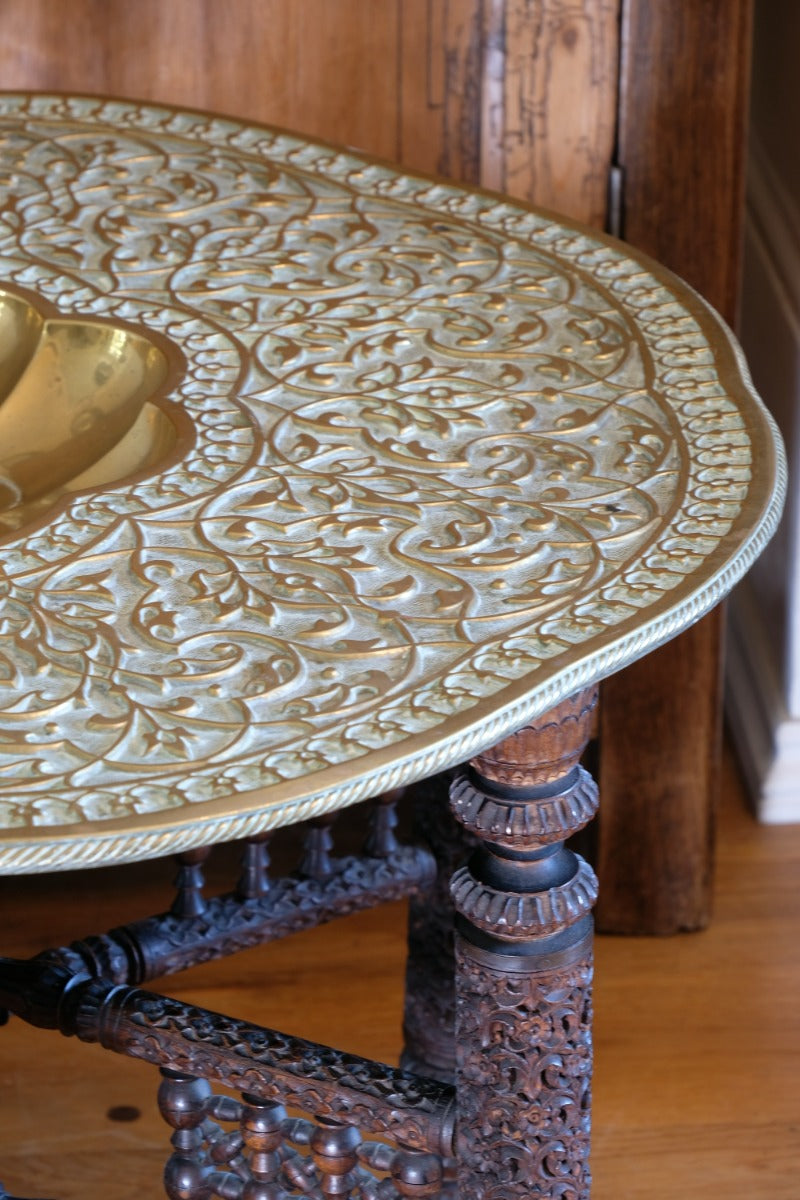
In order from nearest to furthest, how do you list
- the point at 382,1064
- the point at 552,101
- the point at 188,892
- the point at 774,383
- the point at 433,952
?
the point at 382,1064
the point at 188,892
the point at 433,952
the point at 552,101
the point at 774,383

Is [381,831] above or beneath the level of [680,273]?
beneath

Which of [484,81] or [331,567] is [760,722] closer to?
[484,81]

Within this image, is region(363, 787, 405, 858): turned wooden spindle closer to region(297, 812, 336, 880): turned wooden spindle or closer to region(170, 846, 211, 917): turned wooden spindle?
region(297, 812, 336, 880): turned wooden spindle

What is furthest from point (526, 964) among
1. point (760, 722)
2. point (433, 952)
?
point (760, 722)

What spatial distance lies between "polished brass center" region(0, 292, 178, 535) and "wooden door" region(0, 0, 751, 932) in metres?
0.51

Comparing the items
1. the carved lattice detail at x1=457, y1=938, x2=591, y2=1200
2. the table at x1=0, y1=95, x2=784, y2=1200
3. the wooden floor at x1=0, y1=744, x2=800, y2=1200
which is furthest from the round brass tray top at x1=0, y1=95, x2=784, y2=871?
the wooden floor at x1=0, y1=744, x2=800, y2=1200

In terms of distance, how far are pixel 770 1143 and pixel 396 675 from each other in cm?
90

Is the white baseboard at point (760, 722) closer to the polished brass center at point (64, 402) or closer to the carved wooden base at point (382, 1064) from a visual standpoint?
A: the carved wooden base at point (382, 1064)

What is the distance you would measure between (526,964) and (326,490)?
0.27 metres

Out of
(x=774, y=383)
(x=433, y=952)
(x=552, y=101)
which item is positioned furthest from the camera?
(x=774, y=383)

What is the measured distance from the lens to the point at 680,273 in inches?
63.5

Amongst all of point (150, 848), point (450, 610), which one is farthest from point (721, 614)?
point (150, 848)

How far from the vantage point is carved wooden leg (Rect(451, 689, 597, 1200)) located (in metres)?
0.89

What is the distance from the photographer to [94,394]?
1.14 meters
